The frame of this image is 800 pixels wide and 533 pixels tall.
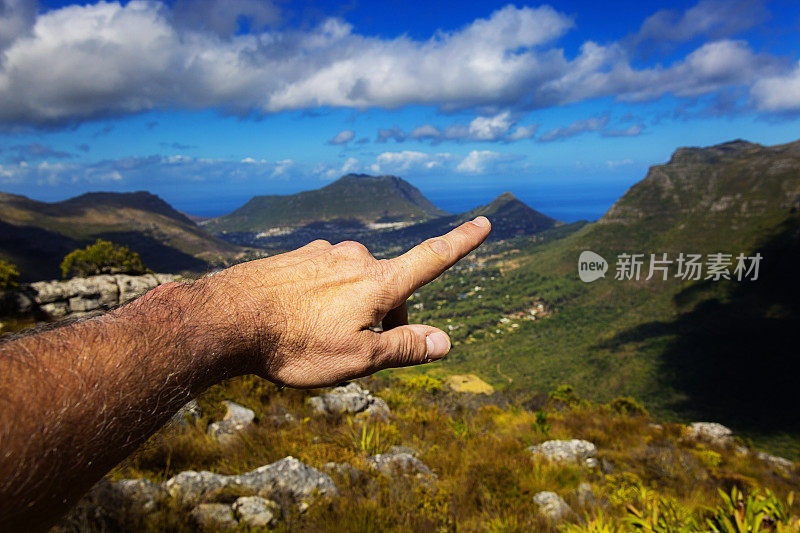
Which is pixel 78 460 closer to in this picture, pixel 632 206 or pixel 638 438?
pixel 638 438

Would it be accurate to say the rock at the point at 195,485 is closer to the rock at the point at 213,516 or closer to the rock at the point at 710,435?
the rock at the point at 213,516

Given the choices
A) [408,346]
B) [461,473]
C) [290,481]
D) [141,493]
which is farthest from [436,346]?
[461,473]

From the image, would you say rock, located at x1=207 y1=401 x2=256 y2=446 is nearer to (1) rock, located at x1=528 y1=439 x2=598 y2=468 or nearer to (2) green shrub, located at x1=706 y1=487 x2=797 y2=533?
(1) rock, located at x1=528 y1=439 x2=598 y2=468

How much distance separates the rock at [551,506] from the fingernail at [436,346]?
3722 millimetres

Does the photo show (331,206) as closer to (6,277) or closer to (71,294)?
(71,294)

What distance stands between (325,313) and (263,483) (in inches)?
127

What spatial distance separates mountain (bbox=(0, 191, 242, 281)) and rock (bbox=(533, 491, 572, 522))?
1570 inches

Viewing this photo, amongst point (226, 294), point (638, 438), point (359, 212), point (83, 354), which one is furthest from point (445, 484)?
point (359, 212)

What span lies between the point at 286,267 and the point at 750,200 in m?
→ 106

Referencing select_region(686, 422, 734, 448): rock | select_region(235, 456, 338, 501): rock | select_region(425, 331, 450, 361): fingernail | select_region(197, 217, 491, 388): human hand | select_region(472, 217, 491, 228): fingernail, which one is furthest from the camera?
select_region(686, 422, 734, 448): rock

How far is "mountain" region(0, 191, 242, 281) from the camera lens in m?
59.7

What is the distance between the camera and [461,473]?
493 cm

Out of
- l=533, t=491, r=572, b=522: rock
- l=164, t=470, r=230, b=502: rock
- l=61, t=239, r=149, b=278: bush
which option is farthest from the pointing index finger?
l=61, t=239, r=149, b=278: bush

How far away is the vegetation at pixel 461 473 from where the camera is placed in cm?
345
